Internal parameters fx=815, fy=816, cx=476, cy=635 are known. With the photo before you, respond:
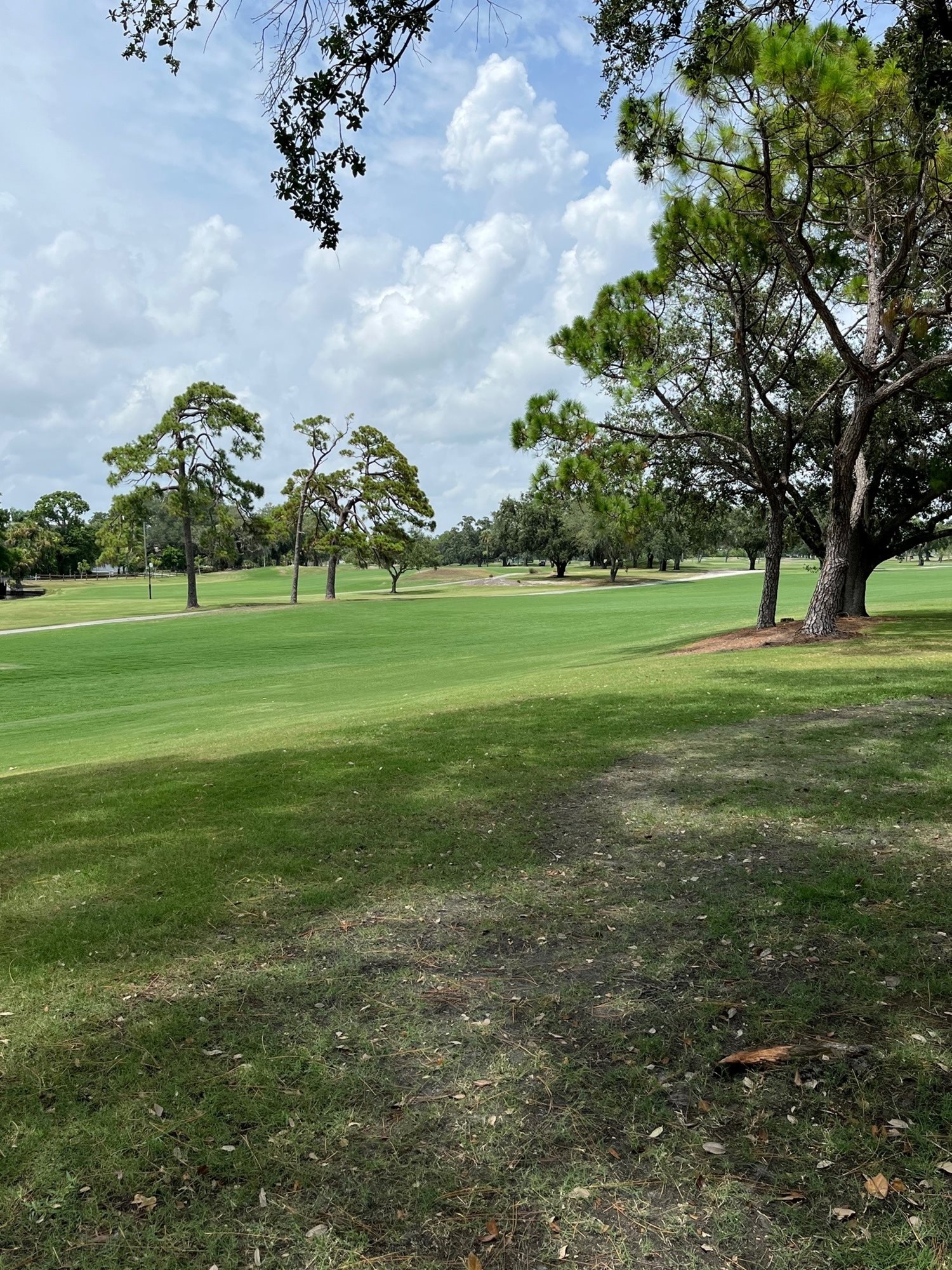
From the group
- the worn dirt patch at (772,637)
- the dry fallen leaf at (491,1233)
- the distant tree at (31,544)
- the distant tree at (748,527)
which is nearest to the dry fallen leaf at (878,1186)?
the dry fallen leaf at (491,1233)

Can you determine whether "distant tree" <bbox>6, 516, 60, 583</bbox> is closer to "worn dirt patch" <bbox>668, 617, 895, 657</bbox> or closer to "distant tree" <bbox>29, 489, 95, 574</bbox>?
"distant tree" <bbox>29, 489, 95, 574</bbox>

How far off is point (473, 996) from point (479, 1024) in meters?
0.24

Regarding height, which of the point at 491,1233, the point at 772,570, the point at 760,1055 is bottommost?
the point at 491,1233

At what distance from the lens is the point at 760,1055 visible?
11.4ft

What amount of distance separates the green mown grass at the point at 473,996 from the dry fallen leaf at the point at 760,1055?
0.25ft

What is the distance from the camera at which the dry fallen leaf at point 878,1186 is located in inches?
107

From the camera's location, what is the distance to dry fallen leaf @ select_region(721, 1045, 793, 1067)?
3.44 m

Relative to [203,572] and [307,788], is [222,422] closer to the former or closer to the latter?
[307,788]

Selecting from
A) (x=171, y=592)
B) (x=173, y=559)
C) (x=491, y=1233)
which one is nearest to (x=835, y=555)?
(x=491, y=1233)

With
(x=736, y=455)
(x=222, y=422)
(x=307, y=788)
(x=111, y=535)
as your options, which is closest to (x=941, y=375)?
(x=736, y=455)

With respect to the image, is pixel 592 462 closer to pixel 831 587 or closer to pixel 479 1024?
pixel 831 587

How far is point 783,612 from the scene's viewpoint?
122 feet

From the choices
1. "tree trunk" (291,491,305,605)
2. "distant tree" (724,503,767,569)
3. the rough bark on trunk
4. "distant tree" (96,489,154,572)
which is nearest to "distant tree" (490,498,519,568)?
"distant tree" (724,503,767,569)

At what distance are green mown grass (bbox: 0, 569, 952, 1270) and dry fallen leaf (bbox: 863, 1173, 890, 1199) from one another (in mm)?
→ 32
